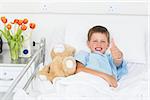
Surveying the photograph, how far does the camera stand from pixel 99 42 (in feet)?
6.86

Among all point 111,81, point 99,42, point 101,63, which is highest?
point 99,42

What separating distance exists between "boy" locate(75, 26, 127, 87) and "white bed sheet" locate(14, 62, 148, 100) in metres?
0.07

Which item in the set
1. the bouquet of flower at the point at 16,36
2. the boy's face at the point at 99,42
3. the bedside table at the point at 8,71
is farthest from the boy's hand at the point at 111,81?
the bouquet of flower at the point at 16,36

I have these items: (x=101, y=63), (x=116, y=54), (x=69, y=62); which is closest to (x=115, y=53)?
(x=116, y=54)

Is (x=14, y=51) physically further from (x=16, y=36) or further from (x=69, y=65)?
(x=69, y=65)

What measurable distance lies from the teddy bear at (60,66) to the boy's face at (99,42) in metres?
0.18

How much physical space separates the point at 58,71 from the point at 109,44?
1.44 feet

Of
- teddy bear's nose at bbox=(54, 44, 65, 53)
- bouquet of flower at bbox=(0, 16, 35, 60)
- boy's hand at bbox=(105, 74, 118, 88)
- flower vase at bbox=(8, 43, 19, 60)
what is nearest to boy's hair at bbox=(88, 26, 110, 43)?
teddy bear's nose at bbox=(54, 44, 65, 53)

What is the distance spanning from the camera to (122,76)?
2031 millimetres

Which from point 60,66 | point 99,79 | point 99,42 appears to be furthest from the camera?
point 99,42

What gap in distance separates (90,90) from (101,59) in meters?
0.46

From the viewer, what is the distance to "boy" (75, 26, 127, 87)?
194 centimetres

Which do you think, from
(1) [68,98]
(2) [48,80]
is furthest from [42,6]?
(1) [68,98]

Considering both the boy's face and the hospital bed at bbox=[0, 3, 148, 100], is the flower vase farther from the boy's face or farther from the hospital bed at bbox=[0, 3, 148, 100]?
the boy's face
